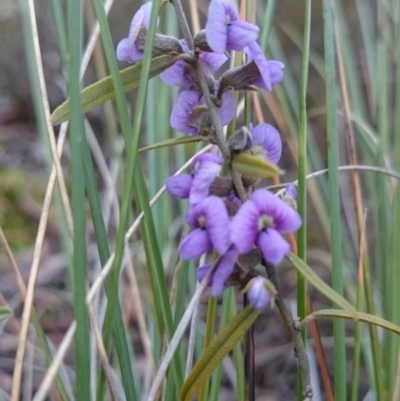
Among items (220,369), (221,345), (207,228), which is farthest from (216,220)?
(220,369)

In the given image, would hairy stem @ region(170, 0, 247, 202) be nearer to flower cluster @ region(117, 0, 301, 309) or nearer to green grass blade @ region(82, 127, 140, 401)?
flower cluster @ region(117, 0, 301, 309)

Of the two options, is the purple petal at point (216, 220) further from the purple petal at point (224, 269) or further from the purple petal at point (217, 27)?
the purple petal at point (217, 27)

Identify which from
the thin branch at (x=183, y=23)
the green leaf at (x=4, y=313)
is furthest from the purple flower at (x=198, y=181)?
the green leaf at (x=4, y=313)

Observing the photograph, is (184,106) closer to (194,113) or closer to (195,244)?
(194,113)

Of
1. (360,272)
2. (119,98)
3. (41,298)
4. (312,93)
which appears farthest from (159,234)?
(312,93)

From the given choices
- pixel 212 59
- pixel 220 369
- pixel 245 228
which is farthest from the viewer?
pixel 220 369

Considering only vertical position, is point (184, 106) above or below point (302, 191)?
Result: above
